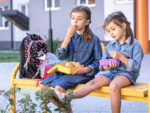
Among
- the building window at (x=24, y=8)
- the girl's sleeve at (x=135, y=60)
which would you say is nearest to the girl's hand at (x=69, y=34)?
the girl's sleeve at (x=135, y=60)

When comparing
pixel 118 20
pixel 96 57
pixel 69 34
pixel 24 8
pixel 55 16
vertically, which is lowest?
pixel 96 57

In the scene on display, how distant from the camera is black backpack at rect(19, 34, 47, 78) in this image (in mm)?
4074

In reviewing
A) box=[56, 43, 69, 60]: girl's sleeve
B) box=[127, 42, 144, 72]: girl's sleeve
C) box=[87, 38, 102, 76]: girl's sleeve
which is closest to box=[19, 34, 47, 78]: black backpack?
box=[56, 43, 69, 60]: girl's sleeve

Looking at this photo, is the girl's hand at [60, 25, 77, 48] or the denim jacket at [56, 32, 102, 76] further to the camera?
the denim jacket at [56, 32, 102, 76]

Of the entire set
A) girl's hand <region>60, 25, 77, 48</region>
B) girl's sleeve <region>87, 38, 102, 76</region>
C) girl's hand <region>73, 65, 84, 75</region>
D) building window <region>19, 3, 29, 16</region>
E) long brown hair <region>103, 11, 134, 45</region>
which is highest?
building window <region>19, 3, 29, 16</region>

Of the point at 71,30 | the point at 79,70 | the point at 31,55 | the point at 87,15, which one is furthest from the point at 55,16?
the point at 79,70

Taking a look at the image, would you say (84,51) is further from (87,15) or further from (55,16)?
(55,16)

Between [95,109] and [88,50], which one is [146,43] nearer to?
[95,109]

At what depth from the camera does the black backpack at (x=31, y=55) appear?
13.4 ft

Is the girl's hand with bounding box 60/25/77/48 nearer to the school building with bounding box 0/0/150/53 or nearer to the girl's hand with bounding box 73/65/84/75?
the girl's hand with bounding box 73/65/84/75

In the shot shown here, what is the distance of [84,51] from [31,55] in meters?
0.67

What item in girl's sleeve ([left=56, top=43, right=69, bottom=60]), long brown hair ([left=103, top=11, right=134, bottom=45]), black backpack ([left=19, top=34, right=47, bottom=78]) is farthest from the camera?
black backpack ([left=19, top=34, right=47, bottom=78])

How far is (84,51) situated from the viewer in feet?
12.5

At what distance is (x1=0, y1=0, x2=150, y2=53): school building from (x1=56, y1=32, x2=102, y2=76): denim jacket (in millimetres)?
10510
